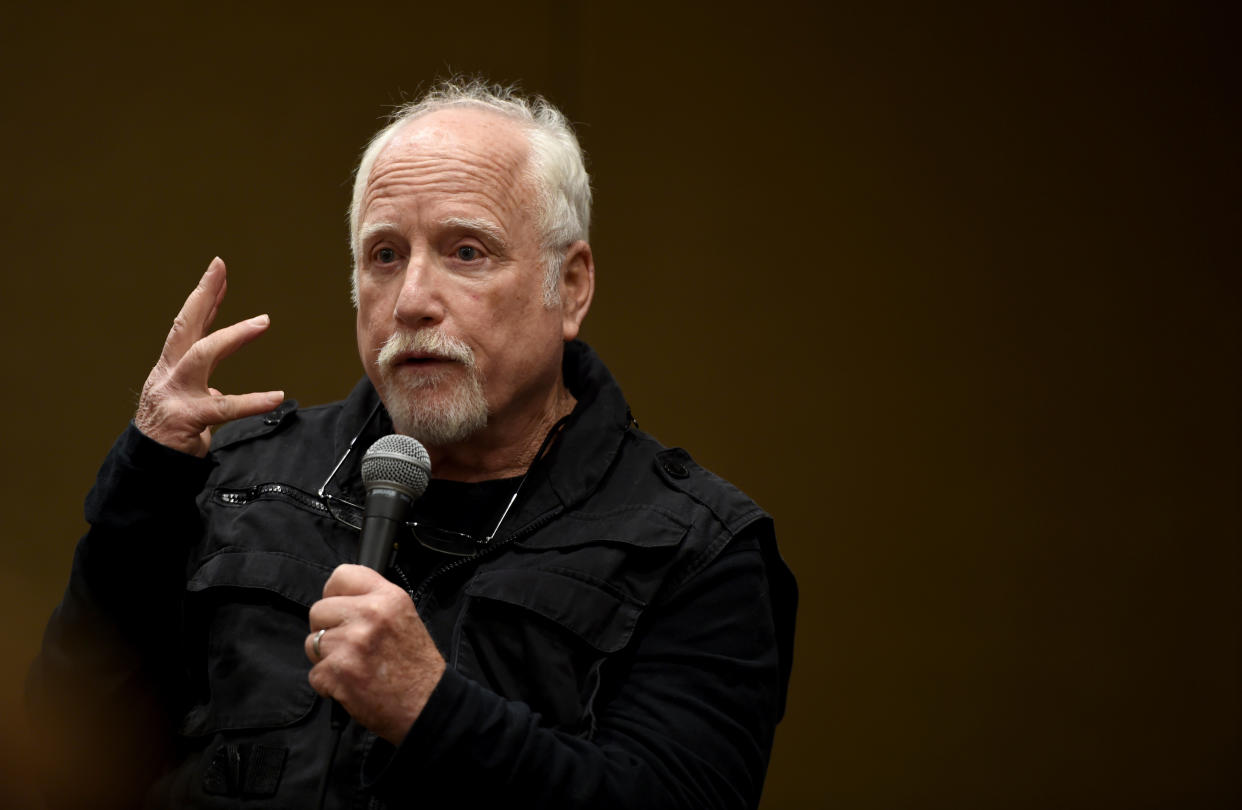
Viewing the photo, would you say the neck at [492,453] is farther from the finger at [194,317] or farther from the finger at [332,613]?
the finger at [332,613]

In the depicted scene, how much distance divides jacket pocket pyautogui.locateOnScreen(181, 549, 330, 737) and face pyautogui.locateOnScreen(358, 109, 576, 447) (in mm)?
259

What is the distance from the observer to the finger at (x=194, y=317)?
1.61 m

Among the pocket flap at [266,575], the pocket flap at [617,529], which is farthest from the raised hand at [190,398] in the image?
the pocket flap at [617,529]

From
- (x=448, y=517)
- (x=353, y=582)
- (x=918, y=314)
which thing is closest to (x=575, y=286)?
(x=448, y=517)

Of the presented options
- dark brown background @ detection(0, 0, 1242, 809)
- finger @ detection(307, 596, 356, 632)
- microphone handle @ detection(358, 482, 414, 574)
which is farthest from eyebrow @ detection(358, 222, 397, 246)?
dark brown background @ detection(0, 0, 1242, 809)

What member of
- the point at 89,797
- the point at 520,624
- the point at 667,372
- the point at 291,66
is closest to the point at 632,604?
the point at 520,624

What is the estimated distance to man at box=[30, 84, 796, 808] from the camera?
1.55m

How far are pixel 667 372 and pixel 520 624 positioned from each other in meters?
1.65

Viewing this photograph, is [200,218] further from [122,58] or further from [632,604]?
[632,604]

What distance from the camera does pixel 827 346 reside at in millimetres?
Answer: 3189

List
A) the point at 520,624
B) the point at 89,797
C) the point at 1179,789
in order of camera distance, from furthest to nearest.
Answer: the point at 1179,789 → the point at 89,797 → the point at 520,624

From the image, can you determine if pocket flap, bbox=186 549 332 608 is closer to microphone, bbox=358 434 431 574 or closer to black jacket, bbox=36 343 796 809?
black jacket, bbox=36 343 796 809

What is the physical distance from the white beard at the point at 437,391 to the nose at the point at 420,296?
0.06ft

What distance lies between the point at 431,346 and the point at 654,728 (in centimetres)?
58
